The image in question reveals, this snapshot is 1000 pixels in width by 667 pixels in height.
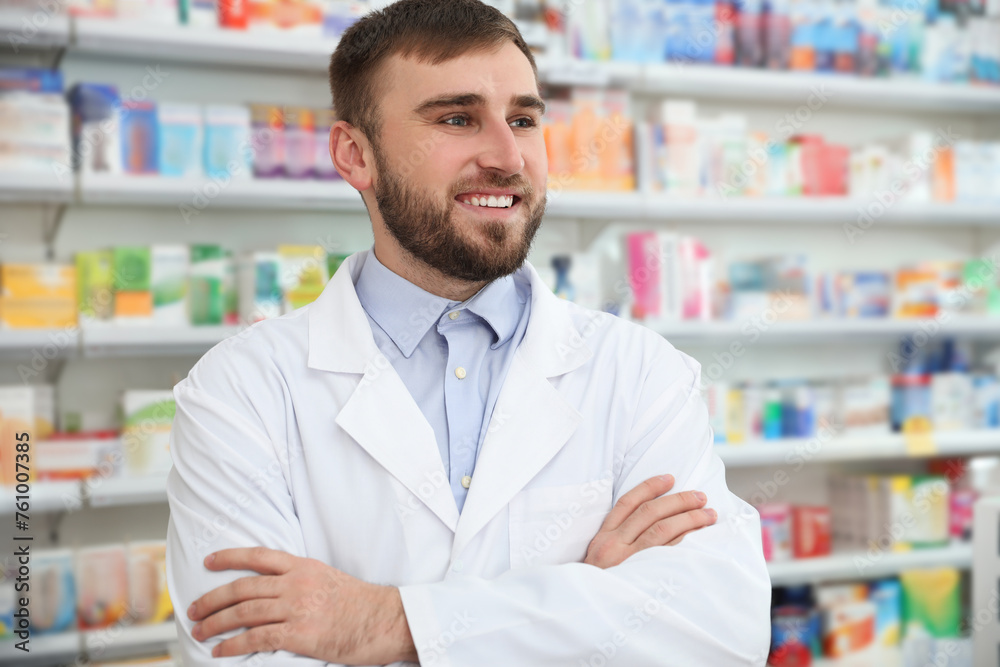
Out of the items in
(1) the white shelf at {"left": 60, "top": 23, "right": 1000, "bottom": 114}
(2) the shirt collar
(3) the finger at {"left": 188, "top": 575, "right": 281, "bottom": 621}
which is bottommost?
(3) the finger at {"left": 188, "top": 575, "right": 281, "bottom": 621}

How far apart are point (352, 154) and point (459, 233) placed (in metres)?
0.28

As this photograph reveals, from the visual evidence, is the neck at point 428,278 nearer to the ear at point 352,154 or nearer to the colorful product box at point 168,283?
the ear at point 352,154

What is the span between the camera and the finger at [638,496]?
1.24 metres

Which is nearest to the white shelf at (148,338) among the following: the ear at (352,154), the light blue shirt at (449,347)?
the ear at (352,154)

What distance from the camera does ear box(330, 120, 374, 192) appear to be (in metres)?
1.44

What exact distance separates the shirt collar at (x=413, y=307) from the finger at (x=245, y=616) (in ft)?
1.38

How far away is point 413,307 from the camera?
4.46 ft

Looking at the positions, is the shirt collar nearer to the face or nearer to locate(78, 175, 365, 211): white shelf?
the face

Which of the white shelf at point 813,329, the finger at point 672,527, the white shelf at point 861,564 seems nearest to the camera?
the finger at point 672,527

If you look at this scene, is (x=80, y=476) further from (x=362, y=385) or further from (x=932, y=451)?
(x=932, y=451)

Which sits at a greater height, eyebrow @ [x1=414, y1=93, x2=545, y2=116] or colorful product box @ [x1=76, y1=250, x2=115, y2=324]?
eyebrow @ [x1=414, y1=93, x2=545, y2=116]

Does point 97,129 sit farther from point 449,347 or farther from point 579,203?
point 449,347

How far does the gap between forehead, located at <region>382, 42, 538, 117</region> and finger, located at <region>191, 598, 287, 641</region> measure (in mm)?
729

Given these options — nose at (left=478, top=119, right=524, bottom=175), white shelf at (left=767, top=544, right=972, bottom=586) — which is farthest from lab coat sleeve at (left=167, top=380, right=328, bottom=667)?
white shelf at (left=767, top=544, right=972, bottom=586)
